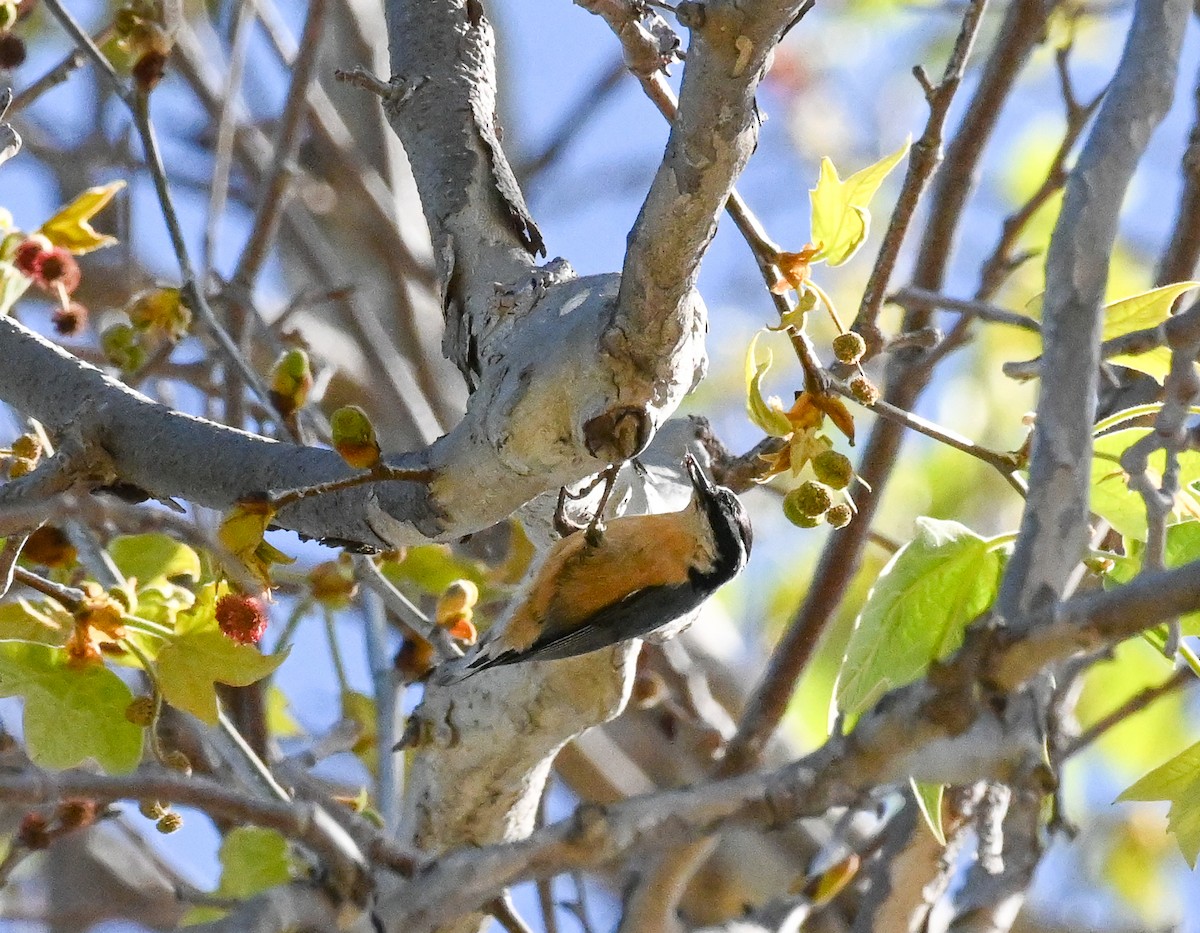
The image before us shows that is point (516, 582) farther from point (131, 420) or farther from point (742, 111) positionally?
point (742, 111)

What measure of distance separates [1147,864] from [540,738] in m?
3.37

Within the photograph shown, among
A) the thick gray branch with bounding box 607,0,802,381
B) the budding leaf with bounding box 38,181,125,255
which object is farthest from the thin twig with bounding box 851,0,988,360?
the budding leaf with bounding box 38,181,125,255

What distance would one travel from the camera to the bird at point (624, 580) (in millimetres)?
1856

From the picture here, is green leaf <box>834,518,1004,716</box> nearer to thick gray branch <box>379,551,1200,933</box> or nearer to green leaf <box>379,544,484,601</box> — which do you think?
thick gray branch <box>379,551,1200,933</box>

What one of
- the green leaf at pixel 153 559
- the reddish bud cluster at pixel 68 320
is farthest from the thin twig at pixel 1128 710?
the reddish bud cluster at pixel 68 320

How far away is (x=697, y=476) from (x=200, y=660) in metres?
0.68

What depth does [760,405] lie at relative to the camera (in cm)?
152

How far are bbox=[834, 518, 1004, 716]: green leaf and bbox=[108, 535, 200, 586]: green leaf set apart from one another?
98 centimetres

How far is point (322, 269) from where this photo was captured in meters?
3.93

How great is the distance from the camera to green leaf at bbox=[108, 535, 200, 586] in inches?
79.5

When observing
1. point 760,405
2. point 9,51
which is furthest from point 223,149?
point 760,405

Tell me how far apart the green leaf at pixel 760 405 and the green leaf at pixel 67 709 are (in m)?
0.87

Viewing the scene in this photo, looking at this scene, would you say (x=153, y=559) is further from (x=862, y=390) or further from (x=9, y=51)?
(x=862, y=390)

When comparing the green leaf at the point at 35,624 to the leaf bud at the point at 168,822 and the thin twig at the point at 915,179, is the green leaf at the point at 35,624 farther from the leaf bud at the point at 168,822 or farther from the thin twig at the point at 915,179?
the thin twig at the point at 915,179
